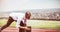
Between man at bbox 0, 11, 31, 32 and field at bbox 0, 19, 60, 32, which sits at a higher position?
man at bbox 0, 11, 31, 32

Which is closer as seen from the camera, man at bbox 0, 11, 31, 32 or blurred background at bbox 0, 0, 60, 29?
man at bbox 0, 11, 31, 32

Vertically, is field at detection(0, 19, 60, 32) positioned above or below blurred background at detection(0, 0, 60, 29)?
below

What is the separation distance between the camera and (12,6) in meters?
2.44

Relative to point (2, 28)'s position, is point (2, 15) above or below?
above

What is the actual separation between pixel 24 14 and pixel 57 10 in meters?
0.54

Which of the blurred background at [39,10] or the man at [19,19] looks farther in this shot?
the blurred background at [39,10]

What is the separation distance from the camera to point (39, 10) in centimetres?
243

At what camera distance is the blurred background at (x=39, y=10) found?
7.93ft

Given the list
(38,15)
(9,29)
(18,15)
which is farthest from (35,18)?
(9,29)

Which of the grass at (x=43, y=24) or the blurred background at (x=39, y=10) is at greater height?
the blurred background at (x=39, y=10)

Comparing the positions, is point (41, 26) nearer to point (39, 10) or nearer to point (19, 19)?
point (39, 10)

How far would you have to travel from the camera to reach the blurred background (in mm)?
2418

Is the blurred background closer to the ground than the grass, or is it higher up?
higher up

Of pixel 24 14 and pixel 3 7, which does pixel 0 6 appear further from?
pixel 24 14
